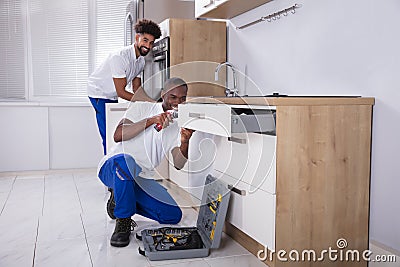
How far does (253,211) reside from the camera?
84.4 inches

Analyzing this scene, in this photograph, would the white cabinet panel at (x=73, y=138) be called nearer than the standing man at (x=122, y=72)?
No

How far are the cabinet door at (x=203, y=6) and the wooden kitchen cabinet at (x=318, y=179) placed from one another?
1.38 m

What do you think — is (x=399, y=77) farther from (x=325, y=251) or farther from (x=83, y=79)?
(x=83, y=79)

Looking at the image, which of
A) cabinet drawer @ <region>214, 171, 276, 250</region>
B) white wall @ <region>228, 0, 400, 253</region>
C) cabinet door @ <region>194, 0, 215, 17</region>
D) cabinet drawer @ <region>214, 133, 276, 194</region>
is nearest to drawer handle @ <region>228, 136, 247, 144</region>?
cabinet drawer @ <region>214, 133, 276, 194</region>

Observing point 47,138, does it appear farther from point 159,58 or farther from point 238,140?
point 238,140

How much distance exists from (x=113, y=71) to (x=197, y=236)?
1665mm

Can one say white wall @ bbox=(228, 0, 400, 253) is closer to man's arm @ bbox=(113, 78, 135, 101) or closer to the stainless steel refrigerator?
man's arm @ bbox=(113, 78, 135, 101)

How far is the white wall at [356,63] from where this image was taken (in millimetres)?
1942

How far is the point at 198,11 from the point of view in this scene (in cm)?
345

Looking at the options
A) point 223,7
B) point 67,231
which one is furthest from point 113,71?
point 67,231

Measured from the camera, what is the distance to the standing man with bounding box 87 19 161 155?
3.53m

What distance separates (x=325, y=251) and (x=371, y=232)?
0.25 m

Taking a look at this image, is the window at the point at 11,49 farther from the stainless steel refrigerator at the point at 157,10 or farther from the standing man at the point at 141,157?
the standing man at the point at 141,157

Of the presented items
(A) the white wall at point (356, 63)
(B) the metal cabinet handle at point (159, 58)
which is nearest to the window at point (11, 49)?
(B) the metal cabinet handle at point (159, 58)
